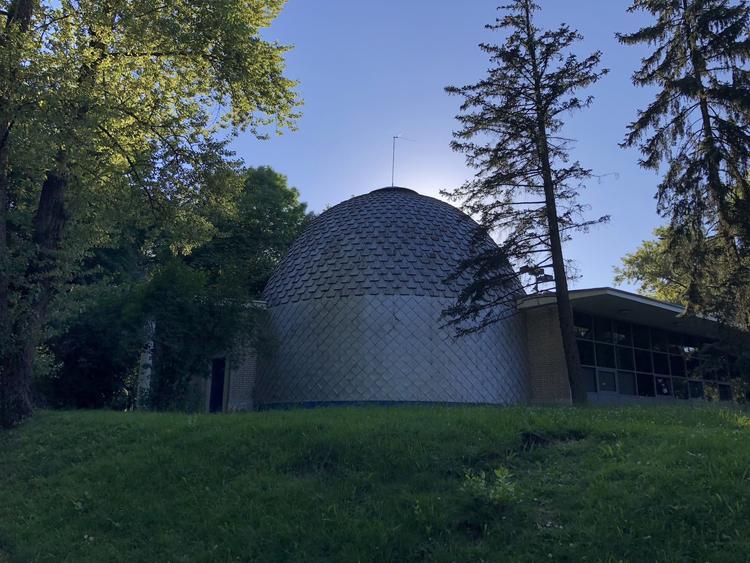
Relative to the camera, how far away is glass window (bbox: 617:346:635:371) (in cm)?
2572

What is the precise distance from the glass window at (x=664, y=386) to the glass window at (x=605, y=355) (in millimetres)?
3772

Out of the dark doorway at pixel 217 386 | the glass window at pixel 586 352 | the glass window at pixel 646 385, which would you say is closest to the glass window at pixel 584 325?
the glass window at pixel 586 352

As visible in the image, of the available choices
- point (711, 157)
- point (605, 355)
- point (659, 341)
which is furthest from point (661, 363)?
point (711, 157)

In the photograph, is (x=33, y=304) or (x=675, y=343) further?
(x=675, y=343)

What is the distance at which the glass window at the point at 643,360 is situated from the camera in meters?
26.6

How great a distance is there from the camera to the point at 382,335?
20.5 meters

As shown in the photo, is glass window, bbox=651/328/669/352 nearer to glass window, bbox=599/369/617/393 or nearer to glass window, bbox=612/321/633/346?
glass window, bbox=612/321/633/346

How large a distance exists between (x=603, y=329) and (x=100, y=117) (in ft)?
66.0

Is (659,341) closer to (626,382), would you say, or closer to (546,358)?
(626,382)

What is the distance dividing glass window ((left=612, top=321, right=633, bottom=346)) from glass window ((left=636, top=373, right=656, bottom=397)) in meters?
1.62

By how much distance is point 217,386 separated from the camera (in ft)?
77.1

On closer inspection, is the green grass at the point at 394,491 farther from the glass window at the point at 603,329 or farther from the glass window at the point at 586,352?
the glass window at the point at 603,329

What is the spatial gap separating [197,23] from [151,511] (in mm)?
11826

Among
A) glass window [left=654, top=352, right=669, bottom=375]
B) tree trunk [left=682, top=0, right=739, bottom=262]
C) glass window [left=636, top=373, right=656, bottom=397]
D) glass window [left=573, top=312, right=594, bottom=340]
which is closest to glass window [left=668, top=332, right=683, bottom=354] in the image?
glass window [left=654, top=352, right=669, bottom=375]
